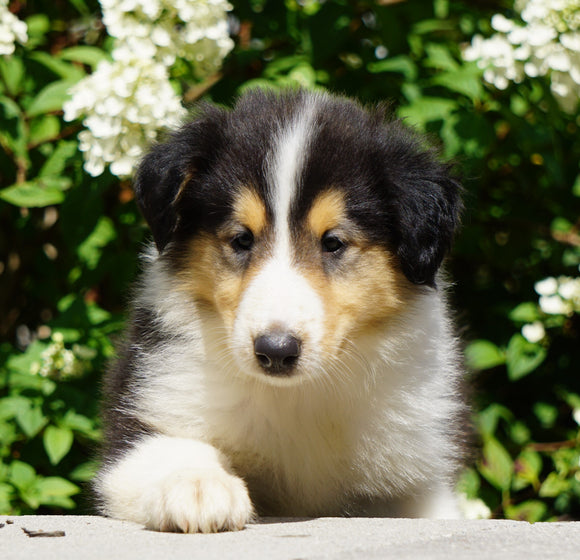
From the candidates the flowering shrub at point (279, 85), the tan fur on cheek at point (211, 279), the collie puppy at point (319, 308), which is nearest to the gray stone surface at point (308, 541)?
the collie puppy at point (319, 308)

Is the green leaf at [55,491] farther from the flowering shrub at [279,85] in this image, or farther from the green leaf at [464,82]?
the green leaf at [464,82]

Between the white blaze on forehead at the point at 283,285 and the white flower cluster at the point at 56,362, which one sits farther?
the white flower cluster at the point at 56,362

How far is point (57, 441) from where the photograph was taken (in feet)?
13.8

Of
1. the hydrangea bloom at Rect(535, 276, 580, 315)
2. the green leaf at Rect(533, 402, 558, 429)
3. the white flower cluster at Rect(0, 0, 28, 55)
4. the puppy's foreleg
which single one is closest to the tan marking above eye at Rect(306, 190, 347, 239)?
the puppy's foreleg

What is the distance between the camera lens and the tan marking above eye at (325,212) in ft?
11.1

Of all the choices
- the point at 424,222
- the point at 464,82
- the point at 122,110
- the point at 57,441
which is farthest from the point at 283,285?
the point at 464,82

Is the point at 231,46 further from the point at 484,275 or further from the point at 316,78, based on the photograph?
the point at 484,275

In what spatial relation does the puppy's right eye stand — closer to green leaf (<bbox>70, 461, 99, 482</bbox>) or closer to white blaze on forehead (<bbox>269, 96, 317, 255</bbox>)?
white blaze on forehead (<bbox>269, 96, 317, 255</bbox>)

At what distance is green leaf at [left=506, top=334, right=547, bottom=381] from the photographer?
15.7 feet

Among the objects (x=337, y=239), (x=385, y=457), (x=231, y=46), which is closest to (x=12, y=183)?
(x=231, y=46)

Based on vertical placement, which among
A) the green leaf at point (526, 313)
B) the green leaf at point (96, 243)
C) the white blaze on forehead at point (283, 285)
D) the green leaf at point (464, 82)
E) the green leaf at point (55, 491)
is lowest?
the green leaf at point (55, 491)

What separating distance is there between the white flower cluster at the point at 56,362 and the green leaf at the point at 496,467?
2.12 meters

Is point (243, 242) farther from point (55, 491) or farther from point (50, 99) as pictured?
point (55, 491)

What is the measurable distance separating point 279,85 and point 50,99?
1032mm
